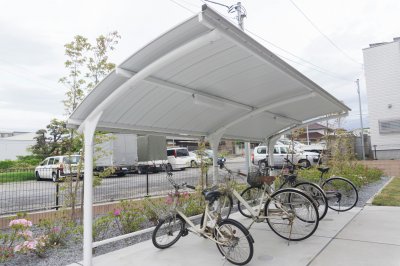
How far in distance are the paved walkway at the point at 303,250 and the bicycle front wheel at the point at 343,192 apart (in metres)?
1.04

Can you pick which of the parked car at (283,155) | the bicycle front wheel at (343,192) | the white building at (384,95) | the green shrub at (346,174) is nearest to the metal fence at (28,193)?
the bicycle front wheel at (343,192)

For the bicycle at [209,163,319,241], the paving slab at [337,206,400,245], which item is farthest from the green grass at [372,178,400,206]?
the bicycle at [209,163,319,241]

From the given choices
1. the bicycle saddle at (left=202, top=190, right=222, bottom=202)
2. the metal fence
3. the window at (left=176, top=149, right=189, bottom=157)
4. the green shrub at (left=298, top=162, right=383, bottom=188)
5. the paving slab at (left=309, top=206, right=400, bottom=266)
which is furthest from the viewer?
the window at (left=176, top=149, right=189, bottom=157)

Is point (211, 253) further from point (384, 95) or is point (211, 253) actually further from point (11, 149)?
point (11, 149)

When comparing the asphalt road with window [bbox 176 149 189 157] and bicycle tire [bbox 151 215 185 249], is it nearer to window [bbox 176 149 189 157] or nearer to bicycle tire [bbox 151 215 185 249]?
bicycle tire [bbox 151 215 185 249]

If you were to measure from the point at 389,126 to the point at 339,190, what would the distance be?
40.8 feet

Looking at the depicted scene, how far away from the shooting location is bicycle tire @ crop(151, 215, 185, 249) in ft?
13.6

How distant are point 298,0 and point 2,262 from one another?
10.3m

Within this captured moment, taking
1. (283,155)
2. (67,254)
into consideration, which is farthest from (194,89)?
(283,155)

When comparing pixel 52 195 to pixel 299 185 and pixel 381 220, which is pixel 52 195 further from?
pixel 381 220

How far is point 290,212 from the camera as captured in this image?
4129 millimetres

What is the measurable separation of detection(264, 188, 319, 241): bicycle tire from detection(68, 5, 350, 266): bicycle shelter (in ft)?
5.34

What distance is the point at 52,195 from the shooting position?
21.2ft

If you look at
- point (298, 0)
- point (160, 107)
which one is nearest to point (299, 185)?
point (160, 107)
